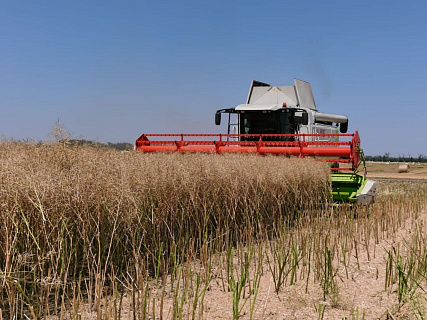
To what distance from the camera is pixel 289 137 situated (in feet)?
41.5

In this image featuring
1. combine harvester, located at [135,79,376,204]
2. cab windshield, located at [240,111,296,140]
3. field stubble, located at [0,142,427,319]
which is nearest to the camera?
field stubble, located at [0,142,427,319]

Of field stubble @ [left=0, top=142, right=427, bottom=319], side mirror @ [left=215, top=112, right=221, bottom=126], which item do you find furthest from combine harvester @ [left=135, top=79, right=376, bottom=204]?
field stubble @ [left=0, top=142, right=427, bottom=319]

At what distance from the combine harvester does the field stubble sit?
9.76 ft

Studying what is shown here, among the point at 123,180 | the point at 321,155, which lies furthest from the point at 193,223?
the point at 321,155

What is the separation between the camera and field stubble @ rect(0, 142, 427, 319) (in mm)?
3926

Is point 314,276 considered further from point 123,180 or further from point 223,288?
point 123,180

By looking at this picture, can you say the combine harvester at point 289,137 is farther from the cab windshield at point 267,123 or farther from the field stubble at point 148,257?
the field stubble at point 148,257

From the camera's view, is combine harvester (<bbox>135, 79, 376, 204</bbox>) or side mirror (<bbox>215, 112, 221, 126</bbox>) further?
side mirror (<bbox>215, 112, 221, 126</bbox>)

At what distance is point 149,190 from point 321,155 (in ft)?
20.8

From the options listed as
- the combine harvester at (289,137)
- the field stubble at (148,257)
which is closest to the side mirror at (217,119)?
the combine harvester at (289,137)

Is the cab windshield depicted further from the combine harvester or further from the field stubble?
the field stubble

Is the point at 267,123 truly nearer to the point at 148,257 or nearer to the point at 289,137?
the point at 289,137

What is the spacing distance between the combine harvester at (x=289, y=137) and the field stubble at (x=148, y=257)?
9.76 ft

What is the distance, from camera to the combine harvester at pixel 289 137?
33.3 ft
